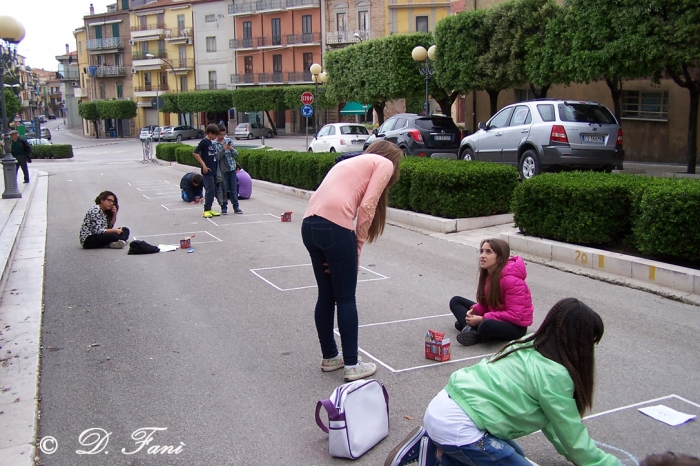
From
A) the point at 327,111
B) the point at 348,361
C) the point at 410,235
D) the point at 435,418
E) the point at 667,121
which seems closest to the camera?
the point at 435,418

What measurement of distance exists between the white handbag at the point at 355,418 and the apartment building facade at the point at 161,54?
242 feet

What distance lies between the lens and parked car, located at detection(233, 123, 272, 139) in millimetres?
60969

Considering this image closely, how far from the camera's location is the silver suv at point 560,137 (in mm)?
13586

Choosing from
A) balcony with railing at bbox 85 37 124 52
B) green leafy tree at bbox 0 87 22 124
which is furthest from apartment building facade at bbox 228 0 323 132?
green leafy tree at bbox 0 87 22 124

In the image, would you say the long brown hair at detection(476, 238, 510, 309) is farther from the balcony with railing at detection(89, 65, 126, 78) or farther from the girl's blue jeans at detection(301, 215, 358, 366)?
the balcony with railing at detection(89, 65, 126, 78)

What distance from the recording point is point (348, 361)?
499 centimetres

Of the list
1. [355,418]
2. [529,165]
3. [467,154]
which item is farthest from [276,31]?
[355,418]

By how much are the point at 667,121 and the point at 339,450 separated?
19.7 meters

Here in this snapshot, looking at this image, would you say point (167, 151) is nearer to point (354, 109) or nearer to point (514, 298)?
point (354, 109)

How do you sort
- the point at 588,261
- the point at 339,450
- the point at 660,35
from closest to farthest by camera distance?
the point at 339,450, the point at 588,261, the point at 660,35

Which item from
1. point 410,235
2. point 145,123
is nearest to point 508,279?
point 410,235

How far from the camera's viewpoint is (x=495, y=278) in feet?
18.6

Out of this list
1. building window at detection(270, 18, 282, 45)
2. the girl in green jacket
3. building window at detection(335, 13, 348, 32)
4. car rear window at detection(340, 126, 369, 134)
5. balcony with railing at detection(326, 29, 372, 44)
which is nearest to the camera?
the girl in green jacket

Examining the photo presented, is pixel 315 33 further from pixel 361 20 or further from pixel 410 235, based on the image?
pixel 410 235
